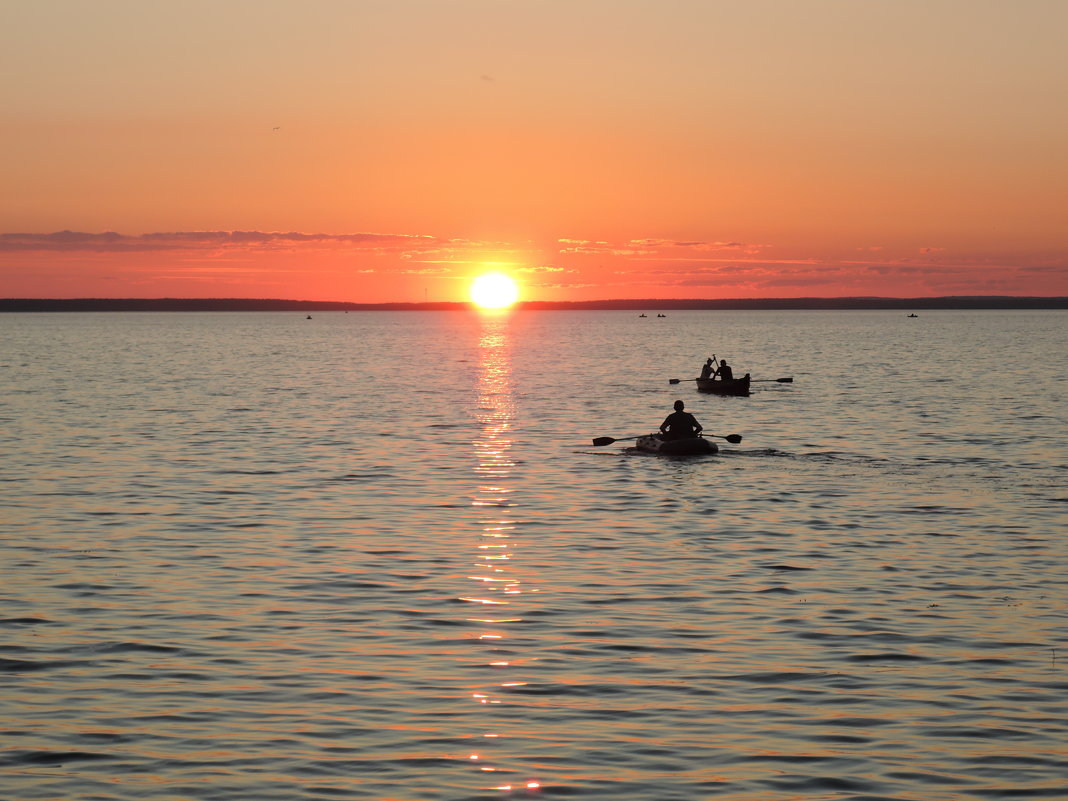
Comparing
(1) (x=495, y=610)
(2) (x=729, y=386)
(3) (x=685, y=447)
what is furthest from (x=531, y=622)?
(2) (x=729, y=386)

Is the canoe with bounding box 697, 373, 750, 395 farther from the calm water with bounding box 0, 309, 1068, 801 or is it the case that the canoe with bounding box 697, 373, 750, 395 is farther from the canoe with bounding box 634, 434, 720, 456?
the canoe with bounding box 634, 434, 720, 456

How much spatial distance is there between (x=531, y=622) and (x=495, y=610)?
3.45ft

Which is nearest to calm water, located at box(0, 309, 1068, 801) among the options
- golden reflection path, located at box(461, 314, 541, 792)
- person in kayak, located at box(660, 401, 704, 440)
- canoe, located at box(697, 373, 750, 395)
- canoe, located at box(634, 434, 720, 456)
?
golden reflection path, located at box(461, 314, 541, 792)

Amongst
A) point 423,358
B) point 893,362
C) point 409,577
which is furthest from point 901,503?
point 423,358

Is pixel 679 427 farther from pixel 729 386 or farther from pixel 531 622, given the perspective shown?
pixel 729 386

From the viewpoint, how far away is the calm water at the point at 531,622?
46.9ft

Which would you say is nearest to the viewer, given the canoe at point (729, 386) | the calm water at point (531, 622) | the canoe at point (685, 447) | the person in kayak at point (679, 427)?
the calm water at point (531, 622)

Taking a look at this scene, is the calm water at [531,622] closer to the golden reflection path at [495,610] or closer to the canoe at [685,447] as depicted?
the golden reflection path at [495,610]

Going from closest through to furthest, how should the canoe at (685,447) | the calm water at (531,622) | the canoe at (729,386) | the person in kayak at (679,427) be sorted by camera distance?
1. the calm water at (531,622)
2. the canoe at (685,447)
3. the person in kayak at (679,427)
4. the canoe at (729,386)

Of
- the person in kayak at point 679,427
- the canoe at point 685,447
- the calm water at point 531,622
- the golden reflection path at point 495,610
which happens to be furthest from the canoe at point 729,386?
the golden reflection path at point 495,610

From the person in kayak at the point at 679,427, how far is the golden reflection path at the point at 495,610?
5432 mm

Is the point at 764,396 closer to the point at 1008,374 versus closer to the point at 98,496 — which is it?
the point at 1008,374

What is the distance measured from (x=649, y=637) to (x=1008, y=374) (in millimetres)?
93789

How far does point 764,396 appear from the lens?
273 feet
